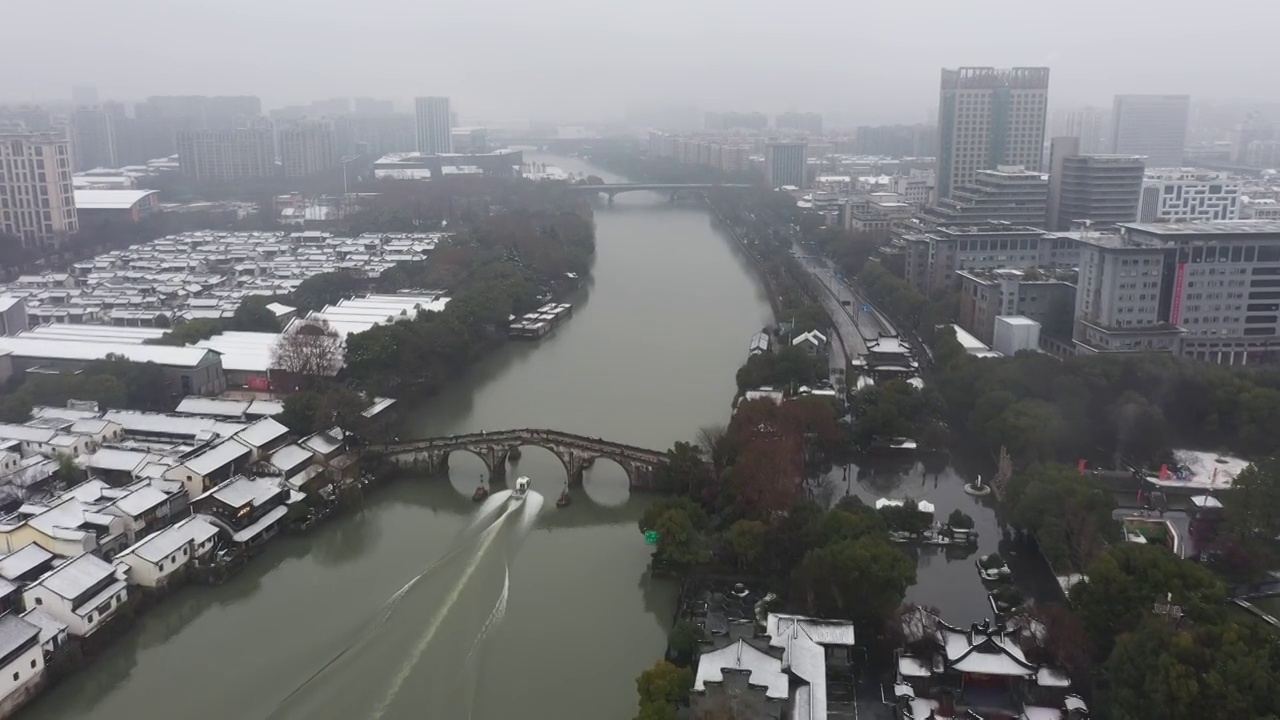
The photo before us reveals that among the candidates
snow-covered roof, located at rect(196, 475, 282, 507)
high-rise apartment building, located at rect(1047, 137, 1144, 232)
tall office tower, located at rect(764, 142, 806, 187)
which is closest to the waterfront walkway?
high-rise apartment building, located at rect(1047, 137, 1144, 232)

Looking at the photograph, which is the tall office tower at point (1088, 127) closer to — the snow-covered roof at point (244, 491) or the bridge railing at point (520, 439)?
the bridge railing at point (520, 439)

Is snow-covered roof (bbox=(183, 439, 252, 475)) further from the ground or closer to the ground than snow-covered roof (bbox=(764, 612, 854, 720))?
further from the ground

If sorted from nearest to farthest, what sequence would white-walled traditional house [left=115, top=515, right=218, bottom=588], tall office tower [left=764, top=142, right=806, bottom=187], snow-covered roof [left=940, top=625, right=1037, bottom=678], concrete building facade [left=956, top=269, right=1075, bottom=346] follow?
snow-covered roof [left=940, top=625, right=1037, bottom=678]
white-walled traditional house [left=115, top=515, right=218, bottom=588]
concrete building facade [left=956, top=269, right=1075, bottom=346]
tall office tower [left=764, top=142, right=806, bottom=187]

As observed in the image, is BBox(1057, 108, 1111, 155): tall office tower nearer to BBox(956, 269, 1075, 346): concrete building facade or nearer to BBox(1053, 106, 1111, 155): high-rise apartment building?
BBox(1053, 106, 1111, 155): high-rise apartment building

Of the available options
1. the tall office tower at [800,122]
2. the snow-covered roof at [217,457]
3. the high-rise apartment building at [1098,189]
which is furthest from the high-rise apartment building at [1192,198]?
the tall office tower at [800,122]

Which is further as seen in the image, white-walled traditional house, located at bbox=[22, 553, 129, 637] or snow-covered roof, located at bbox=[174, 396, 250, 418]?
snow-covered roof, located at bbox=[174, 396, 250, 418]

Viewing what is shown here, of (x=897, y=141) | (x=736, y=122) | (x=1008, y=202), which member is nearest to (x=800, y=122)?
(x=736, y=122)
